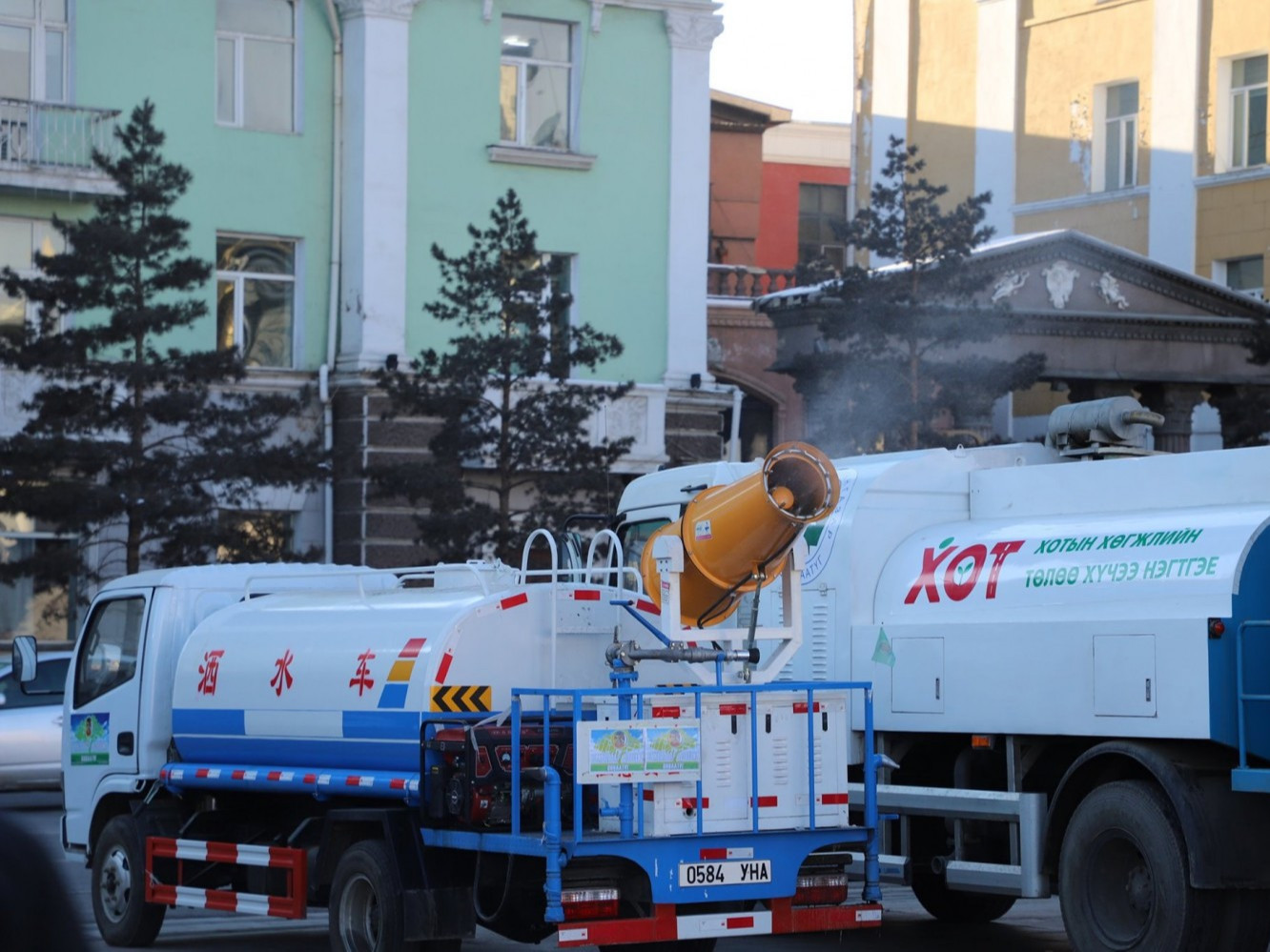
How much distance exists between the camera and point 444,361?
25281mm

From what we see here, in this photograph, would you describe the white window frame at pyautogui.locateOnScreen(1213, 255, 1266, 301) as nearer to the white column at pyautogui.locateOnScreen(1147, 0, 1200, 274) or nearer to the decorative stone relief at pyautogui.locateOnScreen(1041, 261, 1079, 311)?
the white column at pyautogui.locateOnScreen(1147, 0, 1200, 274)

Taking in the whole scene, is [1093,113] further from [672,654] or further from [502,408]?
[672,654]

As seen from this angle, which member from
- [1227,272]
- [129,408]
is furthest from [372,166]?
[1227,272]

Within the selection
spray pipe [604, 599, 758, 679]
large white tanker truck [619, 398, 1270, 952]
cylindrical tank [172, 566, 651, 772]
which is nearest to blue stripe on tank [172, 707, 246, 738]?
cylindrical tank [172, 566, 651, 772]

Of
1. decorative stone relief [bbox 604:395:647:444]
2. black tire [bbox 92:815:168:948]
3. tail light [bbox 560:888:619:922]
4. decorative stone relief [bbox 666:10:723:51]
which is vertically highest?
decorative stone relief [bbox 666:10:723:51]

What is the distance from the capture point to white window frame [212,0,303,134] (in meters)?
30.2

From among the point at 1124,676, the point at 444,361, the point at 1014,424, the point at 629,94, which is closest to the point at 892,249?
the point at 444,361

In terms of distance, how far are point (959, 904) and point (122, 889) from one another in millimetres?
5132

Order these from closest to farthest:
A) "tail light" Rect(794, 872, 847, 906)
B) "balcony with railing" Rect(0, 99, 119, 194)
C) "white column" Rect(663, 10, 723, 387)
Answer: "tail light" Rect(794, 872, 847, 906) < "balcony with railing" Rect(0, 99, 119, 194) < "white column" Rect(663, 10, 723, 387)

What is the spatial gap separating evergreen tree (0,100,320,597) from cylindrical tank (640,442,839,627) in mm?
14461

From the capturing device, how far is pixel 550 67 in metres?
32.4

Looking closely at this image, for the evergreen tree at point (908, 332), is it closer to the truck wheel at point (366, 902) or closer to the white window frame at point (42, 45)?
the white window frame at point (42, 45)

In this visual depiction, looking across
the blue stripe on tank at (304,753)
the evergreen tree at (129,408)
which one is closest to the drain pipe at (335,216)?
the evergreen tree at (129,408)

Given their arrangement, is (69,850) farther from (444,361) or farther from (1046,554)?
(444,361)
